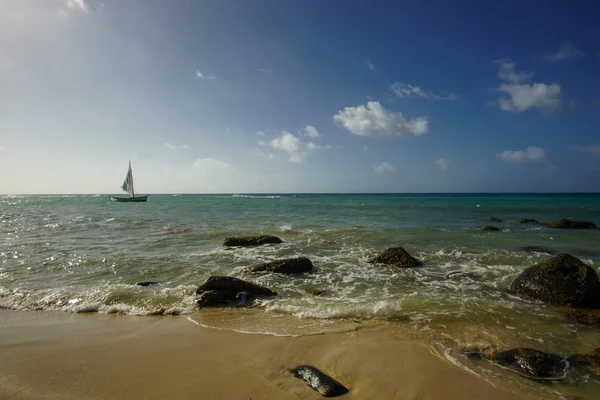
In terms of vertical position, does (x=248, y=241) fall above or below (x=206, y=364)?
above

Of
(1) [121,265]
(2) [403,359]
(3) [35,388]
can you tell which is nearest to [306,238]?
(1) [121,265]

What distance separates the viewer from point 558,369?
4.52 m

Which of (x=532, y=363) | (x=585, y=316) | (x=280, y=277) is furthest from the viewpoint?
(x=280, y=277)

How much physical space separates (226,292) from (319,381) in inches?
171

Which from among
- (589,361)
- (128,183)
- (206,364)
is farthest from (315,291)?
(128,183)

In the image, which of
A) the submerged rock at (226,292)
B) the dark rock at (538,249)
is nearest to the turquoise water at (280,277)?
the submerged rock at (226,292)

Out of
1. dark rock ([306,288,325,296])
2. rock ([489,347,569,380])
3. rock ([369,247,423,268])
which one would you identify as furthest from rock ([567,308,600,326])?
dark rock ([306,288,325,296])

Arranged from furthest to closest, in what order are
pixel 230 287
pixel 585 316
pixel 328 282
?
pixel 328 282 < pixel 230 287 < pixel 585 316

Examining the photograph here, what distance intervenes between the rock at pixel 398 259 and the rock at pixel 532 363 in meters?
6.30

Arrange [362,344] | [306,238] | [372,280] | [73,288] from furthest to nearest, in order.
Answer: [306,238]
[372,280]
[73,288]
[362,344]

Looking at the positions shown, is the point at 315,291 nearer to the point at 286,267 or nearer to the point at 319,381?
the point at 286,267

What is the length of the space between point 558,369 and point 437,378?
208cm

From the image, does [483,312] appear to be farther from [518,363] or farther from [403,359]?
[403,359]

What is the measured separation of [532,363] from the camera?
4480 mm
